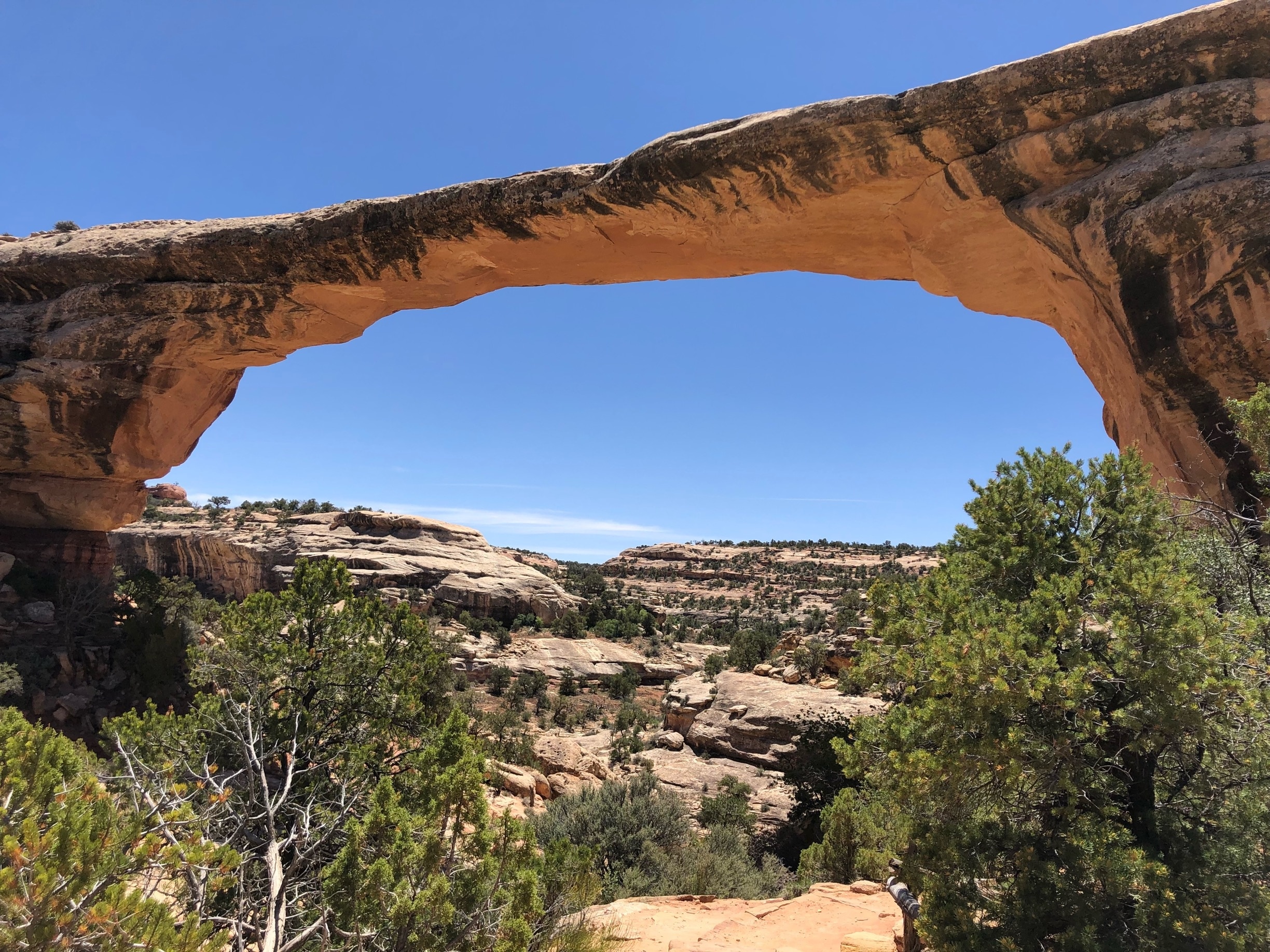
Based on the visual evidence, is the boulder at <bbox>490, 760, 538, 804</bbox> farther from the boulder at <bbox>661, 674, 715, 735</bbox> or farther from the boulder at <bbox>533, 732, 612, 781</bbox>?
the boulder at <bbox>661, 674, 715, 735</bbox>

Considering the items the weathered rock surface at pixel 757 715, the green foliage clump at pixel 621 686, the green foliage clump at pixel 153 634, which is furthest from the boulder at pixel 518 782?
the green foliage clump at pixel 621 686

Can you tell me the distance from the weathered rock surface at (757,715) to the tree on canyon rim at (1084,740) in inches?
405

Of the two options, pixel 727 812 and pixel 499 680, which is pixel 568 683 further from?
pixel 727 812

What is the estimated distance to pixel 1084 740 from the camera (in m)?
3.82

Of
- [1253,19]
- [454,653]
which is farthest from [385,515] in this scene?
[1253,19]

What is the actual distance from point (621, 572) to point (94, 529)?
171 feet

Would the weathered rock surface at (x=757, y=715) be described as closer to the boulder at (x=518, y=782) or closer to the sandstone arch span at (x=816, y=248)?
the boulder at (x=518, y=782)

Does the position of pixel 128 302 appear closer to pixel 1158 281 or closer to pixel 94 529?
pixel 94 529

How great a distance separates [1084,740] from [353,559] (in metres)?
34.2

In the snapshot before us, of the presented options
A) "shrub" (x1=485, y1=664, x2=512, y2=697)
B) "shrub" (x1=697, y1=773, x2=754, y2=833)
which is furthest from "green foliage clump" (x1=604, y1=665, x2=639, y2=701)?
"shrub" (x1=697, y1=773, x2=754, y2=833)

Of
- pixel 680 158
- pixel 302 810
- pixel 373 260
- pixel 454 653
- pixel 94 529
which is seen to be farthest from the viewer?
pixel 454 653

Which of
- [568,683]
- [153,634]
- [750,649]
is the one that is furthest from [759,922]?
[750,649]

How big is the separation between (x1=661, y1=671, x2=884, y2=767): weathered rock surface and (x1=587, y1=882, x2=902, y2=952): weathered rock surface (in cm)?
693

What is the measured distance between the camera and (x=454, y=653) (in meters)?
24.9
